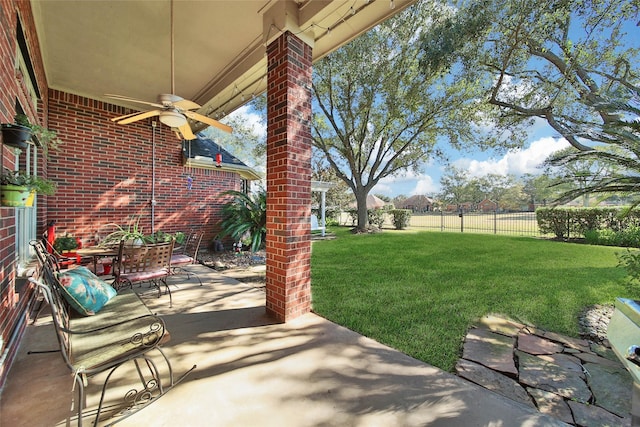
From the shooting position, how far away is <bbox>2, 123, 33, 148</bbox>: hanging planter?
179 cm

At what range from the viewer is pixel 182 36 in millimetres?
3299

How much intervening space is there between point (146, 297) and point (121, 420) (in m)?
2.38

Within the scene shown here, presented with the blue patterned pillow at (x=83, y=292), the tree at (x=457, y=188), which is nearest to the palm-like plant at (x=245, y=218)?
the blue patterned pillow at (x=83, y=292)

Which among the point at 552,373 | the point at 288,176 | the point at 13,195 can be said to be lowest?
the point at 552,373

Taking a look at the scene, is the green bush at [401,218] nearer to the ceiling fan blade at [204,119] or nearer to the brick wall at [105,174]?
the brick wall at [105,174]

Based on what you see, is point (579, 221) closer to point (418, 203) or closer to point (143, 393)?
point (143, 393)

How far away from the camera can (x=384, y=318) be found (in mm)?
2941

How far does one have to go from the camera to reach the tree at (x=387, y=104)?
8500 mm

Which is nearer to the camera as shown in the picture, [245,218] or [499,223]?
[245,218]

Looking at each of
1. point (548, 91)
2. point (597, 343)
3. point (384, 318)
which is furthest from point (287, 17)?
point (548, 91)

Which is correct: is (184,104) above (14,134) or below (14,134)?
above

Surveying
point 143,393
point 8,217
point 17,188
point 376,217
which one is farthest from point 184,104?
point 376,217

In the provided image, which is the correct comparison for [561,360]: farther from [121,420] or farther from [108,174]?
[108,174]

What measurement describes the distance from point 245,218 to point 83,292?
16.0ft
